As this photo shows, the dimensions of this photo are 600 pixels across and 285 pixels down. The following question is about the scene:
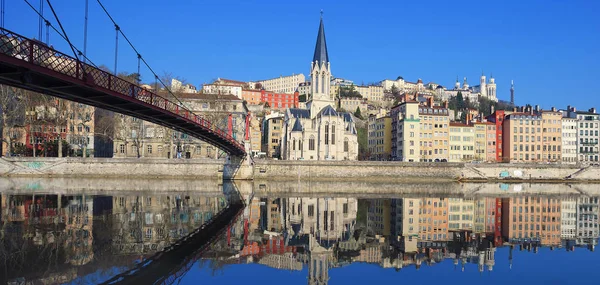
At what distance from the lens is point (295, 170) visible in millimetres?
59438

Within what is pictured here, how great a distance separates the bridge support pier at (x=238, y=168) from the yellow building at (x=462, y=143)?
3761 cm

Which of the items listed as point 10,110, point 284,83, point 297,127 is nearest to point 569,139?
point 297,127

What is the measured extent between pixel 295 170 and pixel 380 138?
1345 inches

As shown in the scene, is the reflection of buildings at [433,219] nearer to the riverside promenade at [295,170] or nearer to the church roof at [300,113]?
the riverside promenade at [295,170]

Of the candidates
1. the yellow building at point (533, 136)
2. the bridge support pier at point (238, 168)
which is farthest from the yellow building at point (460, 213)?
the yellow building at point (533, 136)

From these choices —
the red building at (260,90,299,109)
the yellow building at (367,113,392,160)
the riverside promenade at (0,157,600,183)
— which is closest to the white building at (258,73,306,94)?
the red building at (260,90,299,109)

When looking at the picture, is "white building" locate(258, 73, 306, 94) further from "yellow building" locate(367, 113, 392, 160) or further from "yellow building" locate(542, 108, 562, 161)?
"yellow building" locate(542, 108, 562, 161)

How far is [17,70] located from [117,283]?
6802mm

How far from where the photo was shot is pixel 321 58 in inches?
3344

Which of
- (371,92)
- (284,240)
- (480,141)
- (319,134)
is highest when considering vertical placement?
(371,92)

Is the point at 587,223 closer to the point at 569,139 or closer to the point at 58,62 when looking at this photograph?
the point at 58,62

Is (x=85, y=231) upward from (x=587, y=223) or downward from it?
upward

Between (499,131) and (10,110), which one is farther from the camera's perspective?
(499,131)

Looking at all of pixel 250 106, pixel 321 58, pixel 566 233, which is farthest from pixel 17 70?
pixel 250 106
